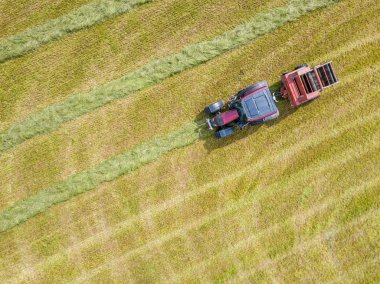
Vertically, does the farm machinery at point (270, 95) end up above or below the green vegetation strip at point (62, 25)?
below

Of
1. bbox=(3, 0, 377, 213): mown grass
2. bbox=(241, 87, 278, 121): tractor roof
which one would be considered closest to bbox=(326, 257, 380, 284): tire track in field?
bbox=(3, 0, 377, 213): mown grass

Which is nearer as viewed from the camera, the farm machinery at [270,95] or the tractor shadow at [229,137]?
the farm machinery at [270,95]

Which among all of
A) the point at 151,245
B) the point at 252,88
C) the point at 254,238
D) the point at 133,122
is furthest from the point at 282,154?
the point at 151,245

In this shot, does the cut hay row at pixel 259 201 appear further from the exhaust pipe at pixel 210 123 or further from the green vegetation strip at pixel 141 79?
the green vegetation strip at pixel 141 79

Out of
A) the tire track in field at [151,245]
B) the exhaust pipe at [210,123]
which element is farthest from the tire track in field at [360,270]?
the exhaust pipe at [210,123]

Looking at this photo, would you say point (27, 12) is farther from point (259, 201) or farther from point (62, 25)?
point (259, 201)

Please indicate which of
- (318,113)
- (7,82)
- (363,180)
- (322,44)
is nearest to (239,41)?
(322,44)

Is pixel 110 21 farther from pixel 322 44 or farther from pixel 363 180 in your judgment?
pixel 363 180

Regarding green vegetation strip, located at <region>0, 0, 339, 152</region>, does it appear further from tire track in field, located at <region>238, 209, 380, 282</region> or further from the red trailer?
tire track in field, located at <region>238, 209, 380, 282</region>
